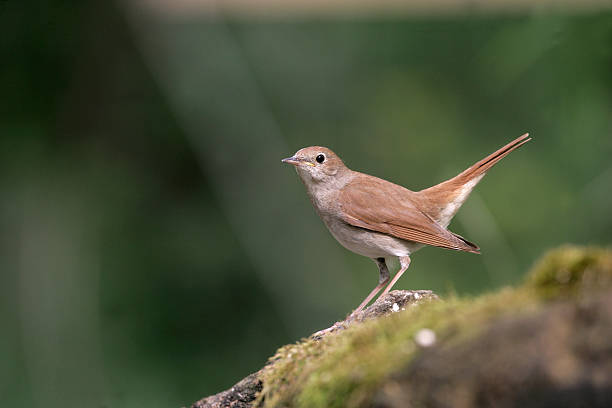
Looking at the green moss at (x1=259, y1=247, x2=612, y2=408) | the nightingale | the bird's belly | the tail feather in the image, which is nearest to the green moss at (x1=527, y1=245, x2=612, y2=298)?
the green moss at (x1=259, y1=247, x2=612, y2=408)

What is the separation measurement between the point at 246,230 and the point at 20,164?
62.5 inches

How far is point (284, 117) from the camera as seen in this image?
4609 millimetres

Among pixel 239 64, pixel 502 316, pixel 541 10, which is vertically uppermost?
pixel 239 64

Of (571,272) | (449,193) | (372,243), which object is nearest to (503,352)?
(571,272)

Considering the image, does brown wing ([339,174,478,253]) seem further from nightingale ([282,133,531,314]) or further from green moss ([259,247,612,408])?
green moss ([259,247,612,408])

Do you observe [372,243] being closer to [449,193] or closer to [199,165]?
[449,193]

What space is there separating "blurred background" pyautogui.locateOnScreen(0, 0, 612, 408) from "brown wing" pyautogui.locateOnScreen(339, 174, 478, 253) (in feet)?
1.68

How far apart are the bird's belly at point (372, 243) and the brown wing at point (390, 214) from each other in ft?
0.13

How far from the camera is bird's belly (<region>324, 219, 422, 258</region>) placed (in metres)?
3.85

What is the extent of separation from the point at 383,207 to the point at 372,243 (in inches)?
9.7

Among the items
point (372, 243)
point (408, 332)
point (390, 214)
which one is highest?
point (390, 214)

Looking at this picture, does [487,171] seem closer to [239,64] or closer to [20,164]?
[239,64]

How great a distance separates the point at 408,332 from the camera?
69.1 inches

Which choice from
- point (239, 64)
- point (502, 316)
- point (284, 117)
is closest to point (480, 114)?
point (284, 117)
